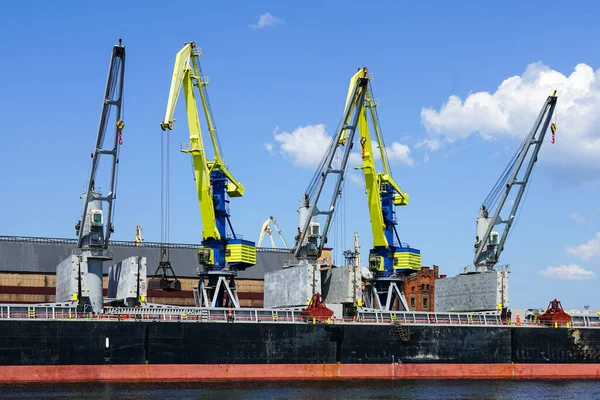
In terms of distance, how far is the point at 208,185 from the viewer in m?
84.9

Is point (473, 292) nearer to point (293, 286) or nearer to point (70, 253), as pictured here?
point (293, 286)

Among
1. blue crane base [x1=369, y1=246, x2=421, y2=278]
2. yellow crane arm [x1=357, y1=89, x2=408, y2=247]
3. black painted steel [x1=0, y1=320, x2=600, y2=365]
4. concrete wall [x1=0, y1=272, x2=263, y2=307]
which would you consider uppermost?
yellow crane arm [x1=357, y1=89, x2=408, y2=247]

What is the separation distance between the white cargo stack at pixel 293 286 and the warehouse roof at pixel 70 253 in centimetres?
719

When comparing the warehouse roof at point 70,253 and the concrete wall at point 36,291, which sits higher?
the warehouse roof at point 70,253

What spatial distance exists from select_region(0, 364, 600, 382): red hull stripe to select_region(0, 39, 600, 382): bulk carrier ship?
11 cm

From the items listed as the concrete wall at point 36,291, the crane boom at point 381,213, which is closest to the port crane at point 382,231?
the crane boom at point 381,213

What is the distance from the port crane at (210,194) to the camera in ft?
278

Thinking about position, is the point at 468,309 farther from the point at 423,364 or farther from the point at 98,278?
the point at 98,278

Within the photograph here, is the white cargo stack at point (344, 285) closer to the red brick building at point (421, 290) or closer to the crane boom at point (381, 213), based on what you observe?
the crane boom at point (381, 213)

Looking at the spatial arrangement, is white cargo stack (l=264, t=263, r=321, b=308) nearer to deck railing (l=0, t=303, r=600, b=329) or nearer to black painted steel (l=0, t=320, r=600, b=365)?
deck railing (l=0, t=303, r=600, b=329)

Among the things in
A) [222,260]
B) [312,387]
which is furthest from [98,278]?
[312,387]

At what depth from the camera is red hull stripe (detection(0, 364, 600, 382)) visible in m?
68.7

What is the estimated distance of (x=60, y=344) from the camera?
6900 centimetres

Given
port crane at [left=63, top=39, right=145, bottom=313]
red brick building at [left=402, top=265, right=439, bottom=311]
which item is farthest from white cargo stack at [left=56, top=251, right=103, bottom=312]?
red brick building at [left=402, top=265, right=439, bottom=311]
